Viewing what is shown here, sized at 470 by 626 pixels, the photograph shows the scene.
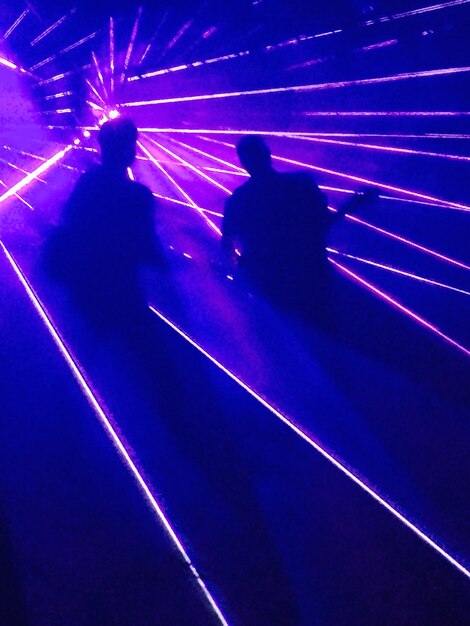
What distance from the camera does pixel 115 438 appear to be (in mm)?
2363

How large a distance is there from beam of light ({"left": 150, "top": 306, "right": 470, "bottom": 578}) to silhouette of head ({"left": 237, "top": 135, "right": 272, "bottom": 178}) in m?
1.13

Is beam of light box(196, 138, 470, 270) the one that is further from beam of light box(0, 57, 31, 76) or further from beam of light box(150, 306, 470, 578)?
beam of light box(0, 57, 31, 76)

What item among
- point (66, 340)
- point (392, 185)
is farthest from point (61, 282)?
point (392, 185)

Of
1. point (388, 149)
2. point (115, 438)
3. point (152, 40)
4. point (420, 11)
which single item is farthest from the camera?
point (152, 40)

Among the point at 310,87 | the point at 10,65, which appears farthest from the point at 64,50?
the point at 310,87

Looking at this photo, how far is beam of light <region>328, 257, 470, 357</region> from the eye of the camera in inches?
113

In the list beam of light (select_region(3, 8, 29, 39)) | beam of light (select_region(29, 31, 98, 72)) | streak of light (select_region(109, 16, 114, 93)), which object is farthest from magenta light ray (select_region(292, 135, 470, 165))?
beam of light (select_region(3, 8, 29, 39))

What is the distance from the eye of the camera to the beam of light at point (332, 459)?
5.45 ft

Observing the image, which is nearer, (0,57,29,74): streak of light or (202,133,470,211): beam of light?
(202,133,470,211): beam of light

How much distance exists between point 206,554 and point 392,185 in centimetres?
423

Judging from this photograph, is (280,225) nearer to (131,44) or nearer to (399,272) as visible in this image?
(399,272)

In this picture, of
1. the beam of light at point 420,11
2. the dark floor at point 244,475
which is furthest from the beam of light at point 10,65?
the dark floor at point 244,475

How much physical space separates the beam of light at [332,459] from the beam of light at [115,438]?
28.2 inches

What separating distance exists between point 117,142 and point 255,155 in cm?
74
